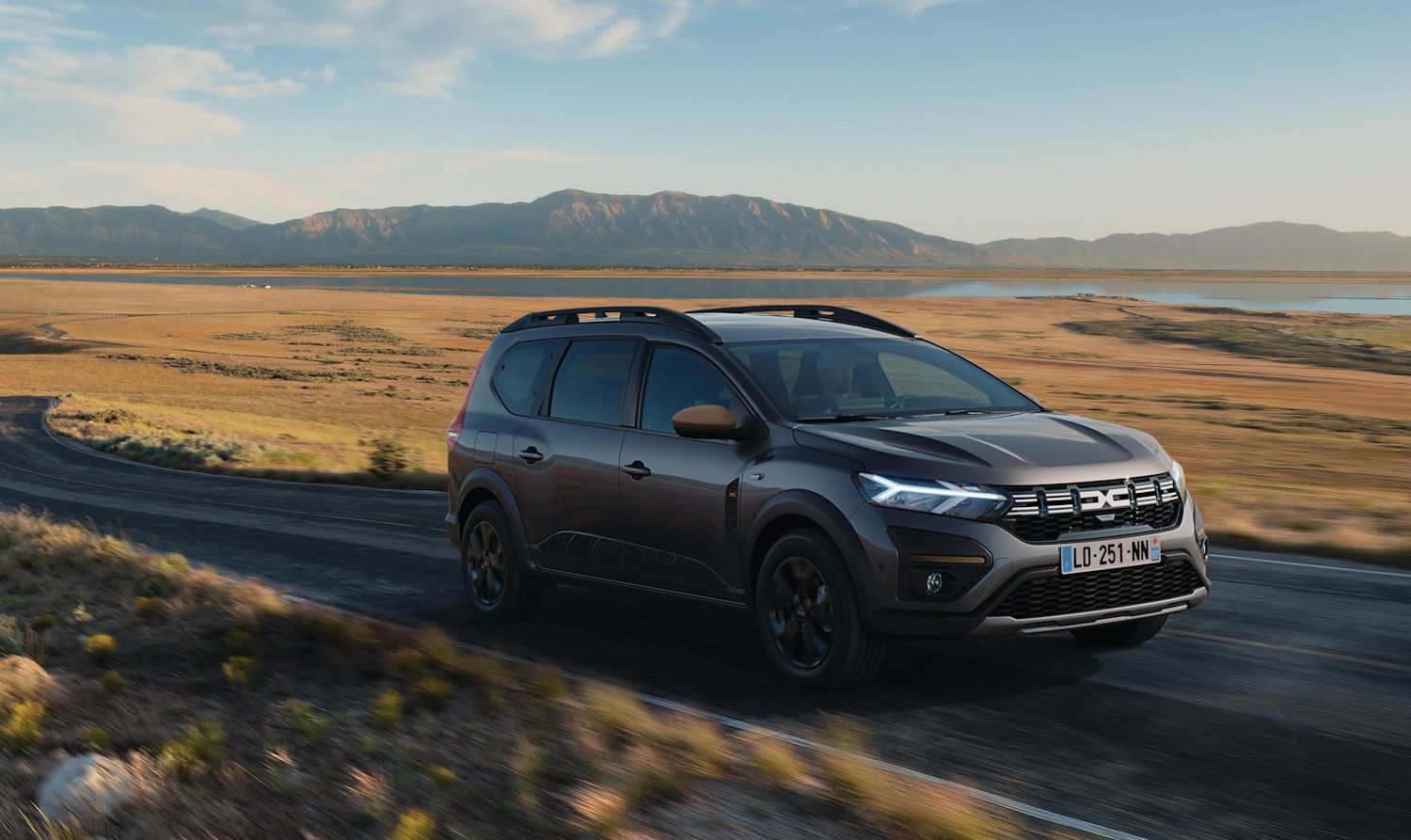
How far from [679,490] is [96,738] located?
2959mm

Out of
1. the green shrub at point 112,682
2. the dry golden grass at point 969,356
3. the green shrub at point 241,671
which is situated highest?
the green shrub at point 241,671

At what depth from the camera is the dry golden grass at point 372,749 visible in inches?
176

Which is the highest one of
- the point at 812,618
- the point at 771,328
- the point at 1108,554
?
the point at 771,328

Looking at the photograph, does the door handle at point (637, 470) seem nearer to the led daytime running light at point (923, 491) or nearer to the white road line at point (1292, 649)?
the led daytime running light at point (923, 491)

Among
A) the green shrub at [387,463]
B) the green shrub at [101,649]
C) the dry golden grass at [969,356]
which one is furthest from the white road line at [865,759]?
the green shrub at [387,463]

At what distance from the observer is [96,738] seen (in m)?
5.65

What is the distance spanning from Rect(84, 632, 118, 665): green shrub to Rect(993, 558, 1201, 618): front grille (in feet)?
16.3

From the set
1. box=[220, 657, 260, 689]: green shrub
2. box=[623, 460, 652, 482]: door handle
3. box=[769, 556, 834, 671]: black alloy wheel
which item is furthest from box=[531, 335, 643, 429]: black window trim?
box=[220, 657, 260, 689]: green shrub

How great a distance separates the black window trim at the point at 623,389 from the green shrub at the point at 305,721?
2387 mm

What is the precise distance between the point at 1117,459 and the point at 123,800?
14.3 ft

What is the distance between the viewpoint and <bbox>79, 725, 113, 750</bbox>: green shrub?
18.3 ft

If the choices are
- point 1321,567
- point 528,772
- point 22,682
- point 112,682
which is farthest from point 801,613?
point 1321,567

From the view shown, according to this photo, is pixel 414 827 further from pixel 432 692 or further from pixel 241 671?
pixel 241 671

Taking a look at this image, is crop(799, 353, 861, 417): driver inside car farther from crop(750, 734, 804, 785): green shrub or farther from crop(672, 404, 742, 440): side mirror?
A: crop(750, 734, 804, 785): green shrub
